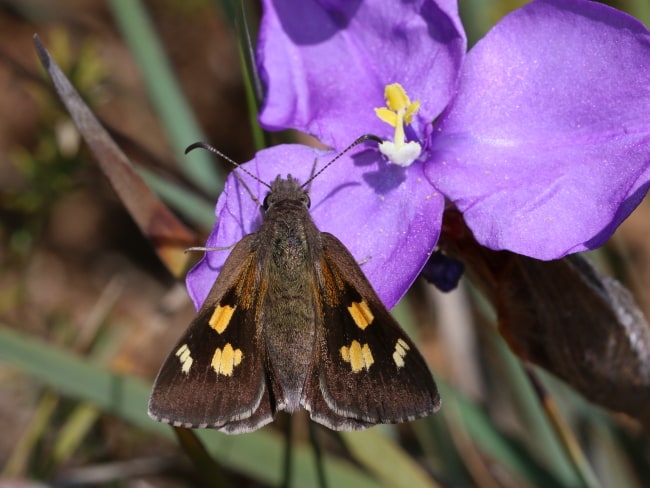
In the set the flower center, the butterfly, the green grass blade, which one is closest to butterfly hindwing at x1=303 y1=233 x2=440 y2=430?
the butterfly

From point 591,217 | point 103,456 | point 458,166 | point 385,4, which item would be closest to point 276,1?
point 385,4

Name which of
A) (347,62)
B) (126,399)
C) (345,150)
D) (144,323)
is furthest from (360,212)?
(144,323)

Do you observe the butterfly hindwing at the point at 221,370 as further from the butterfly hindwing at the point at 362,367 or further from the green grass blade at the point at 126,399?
the green grass blade at the point at 126,399

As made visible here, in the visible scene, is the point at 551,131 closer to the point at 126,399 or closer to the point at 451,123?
the point at 451,123

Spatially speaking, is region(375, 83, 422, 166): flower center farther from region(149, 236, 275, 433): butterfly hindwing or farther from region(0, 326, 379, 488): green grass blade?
region(0, 326, 379, 488): green grass blade

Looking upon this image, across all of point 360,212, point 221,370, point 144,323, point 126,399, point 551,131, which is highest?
point 551,131

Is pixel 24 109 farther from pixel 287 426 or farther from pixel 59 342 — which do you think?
pixel 287 426

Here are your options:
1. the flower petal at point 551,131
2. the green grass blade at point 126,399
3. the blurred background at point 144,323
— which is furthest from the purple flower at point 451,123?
the green grass blade at point 126,399
